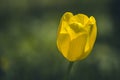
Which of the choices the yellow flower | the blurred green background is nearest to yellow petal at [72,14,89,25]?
the yellow flower


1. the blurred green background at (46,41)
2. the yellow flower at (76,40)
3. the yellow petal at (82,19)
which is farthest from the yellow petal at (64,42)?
the blurred green background at (46,41)

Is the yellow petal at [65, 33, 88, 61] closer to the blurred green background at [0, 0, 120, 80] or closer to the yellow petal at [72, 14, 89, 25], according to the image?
the yellow petal at [72, 14, 89, 25]

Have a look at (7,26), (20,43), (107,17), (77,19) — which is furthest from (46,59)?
(77,19)

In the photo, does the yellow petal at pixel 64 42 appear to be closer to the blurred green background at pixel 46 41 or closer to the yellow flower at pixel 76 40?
the yellow flower at pixel 76 40

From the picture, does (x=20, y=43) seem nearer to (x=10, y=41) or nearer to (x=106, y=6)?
(x=10, y=41)

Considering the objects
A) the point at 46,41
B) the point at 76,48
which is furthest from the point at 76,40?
the point at 46,41

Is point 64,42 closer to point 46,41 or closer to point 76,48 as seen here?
point 76,48

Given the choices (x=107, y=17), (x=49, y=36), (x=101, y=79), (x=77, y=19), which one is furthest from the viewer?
(x=107, y=17)
